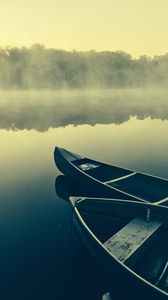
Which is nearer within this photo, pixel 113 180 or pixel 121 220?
pixel 121 220

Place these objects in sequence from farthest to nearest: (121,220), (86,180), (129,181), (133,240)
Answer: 1. (129,181)
2. (86,180)
3. (121,220)
4. (133,240)

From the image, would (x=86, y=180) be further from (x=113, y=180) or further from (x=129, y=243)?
(x=129, y=243)

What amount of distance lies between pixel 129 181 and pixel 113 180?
1.71 metres

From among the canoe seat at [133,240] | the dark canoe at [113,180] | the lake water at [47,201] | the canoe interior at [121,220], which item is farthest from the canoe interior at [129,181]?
the canoe seat at [133,240]

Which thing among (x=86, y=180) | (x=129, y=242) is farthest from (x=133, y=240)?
(x=86, y=180)

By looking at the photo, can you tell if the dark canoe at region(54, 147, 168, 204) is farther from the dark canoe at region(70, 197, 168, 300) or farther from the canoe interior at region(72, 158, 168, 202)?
the dark canoe at region(70, 197, 168, 300)

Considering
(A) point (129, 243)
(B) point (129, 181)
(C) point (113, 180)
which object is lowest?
(A) point (129, 243)

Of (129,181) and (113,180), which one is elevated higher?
(113,180)

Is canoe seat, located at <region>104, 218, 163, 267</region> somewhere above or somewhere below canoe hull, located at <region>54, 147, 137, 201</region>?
below

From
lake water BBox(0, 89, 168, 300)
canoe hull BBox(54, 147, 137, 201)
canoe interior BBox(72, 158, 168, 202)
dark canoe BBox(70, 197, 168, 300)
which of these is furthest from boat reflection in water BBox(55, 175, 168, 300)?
canoe interior BBox(72, 158, 168, 202)

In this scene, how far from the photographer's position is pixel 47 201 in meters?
20.0

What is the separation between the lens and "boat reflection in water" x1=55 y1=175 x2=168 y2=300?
31.6 ft

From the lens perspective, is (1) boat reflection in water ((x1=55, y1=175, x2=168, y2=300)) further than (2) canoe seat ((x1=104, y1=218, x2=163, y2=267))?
No

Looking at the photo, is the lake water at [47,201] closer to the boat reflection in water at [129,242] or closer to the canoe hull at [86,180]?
the boat reflection in water at [129,242]
